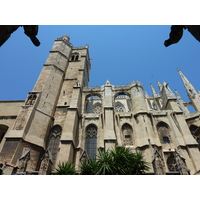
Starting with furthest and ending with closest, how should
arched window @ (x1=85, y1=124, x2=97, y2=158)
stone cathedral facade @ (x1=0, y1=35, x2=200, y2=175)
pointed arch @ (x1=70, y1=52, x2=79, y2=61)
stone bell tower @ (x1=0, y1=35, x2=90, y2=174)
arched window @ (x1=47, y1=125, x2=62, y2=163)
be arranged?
pointed arch @ (x1=70, y1=52, x2=79, y2=61) → arched window @ (x1=85, y1=124, x2=97, y2=158) → arched window @ (x1=47, y1=125, x2=62, y2=163) → stone cathedral facade @ (x1=0, y1=35, x2=200, y2=175) → stone bell tower @ (x1=0, y1=35, x2=90, y2=174)

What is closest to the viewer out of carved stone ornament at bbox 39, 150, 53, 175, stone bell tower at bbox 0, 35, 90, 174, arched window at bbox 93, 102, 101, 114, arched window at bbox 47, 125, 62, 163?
carved stone ornament at bbox 39, 150, 53, 175

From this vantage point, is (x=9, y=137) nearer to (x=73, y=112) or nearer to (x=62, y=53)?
(x=73, y=112)

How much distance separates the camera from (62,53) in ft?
77.2

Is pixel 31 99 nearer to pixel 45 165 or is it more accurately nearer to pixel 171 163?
pixel 45 165

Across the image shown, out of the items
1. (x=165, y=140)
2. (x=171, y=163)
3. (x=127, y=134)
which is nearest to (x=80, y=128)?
(x=127, y=134)

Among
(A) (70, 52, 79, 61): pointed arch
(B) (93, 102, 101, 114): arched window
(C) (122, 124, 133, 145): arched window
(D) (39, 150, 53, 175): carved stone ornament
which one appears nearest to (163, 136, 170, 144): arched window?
(C) (122, 124, 133, 145): arched window

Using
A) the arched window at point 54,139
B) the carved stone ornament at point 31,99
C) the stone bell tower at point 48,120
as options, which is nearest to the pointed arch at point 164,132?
the stone bell tower at point 48,120

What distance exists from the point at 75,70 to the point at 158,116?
14123 millimetres

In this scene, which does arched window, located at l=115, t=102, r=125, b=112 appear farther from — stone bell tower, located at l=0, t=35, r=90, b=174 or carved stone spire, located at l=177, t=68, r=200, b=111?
carved stone spire, located at l=177, t=68, r=200, b=111

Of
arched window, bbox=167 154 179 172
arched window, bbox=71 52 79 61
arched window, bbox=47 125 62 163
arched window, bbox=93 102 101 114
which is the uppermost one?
arched window, bbox=71 52 79 61

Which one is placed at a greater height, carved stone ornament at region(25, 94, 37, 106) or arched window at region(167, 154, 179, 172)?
carved stone ornament at region(25, 94, 37, 106)

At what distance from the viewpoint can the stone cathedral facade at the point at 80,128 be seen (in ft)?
40.5

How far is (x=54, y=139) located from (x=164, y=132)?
1211 centimetres

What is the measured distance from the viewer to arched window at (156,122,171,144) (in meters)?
15.8
